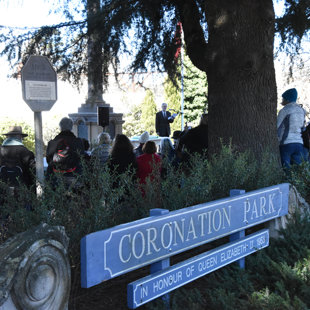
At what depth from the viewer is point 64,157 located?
5.29 m

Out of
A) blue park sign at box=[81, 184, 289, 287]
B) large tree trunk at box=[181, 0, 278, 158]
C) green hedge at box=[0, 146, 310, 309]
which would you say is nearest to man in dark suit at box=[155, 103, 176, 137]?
large tree trunk at box=[181, 0, 278, 158]

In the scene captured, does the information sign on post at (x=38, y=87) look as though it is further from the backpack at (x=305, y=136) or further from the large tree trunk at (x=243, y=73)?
the backpack at (x=305, y=136)

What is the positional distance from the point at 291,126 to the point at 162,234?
428 centimetres

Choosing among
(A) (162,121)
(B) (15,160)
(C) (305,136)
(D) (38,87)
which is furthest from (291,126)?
(A) (162,121)

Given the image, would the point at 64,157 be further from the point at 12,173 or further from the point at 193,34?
the point at 193,34

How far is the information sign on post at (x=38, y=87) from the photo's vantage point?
4625 millimetres

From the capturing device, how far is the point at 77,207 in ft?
9.93

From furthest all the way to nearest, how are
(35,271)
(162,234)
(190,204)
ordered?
1. (190,204)
2. (162,234)
3. (35,271)

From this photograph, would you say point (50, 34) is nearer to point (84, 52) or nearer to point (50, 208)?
point (84, 52)

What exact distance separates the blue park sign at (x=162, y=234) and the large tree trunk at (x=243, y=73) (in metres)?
1.86

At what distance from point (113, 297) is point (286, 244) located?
74.3 inches

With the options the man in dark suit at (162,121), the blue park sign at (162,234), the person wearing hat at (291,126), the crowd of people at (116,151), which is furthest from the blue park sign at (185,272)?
the man in dark suit at (162,121)

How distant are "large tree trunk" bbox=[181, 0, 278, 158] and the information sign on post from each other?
2121 millimetres

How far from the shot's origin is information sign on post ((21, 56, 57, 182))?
462 centimetres
